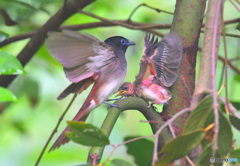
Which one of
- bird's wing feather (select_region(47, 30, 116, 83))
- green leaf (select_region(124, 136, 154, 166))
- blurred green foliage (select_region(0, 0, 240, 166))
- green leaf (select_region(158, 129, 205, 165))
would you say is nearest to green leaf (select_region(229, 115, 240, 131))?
green leaf (select_region(158, 129, 205, 165))

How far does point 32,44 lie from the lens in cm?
196

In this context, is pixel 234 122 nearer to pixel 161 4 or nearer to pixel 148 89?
pixel 148 89

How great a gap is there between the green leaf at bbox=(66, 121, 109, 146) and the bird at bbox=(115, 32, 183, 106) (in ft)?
1.45

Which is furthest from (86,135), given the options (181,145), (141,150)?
(141,150)

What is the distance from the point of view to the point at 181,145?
33.8 inches

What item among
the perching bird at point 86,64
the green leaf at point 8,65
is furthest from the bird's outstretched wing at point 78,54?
the green leaf at point 8,65

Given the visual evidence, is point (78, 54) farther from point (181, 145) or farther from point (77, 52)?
point (181, 145)

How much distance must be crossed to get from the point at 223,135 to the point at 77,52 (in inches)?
22.0

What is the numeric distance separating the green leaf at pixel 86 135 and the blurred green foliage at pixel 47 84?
1051mm

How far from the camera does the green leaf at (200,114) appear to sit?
89 cm

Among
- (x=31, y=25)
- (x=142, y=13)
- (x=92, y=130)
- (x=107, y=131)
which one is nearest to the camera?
(x=92, y=130)

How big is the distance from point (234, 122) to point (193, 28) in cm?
44

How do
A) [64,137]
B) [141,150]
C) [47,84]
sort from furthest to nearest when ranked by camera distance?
[47,84] → [141,150] → [64,137]

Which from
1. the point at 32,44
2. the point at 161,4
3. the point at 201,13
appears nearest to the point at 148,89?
the point at 201,13
